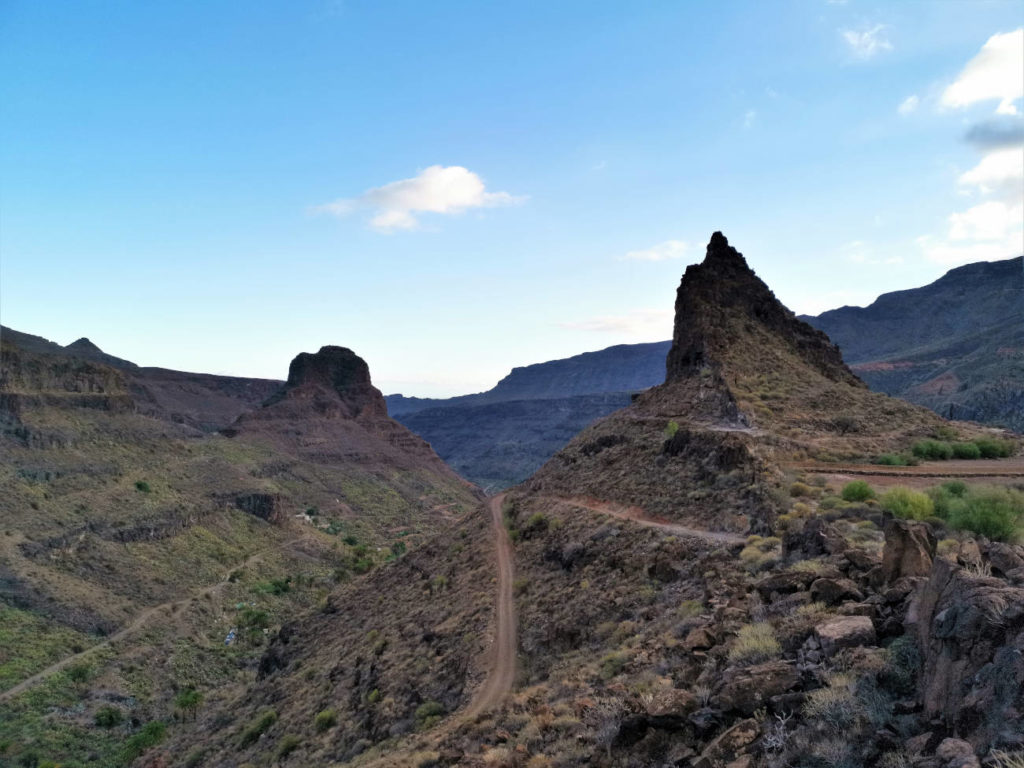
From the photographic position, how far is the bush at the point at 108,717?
39.0m

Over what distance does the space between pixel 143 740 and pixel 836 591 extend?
4022cm

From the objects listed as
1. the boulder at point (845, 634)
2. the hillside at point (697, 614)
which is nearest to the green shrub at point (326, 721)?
the hillside at point (697, 614)

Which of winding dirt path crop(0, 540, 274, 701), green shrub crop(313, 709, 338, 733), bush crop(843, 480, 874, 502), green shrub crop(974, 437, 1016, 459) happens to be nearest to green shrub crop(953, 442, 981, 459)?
green shrub crop(974, 437, 1016, 459)

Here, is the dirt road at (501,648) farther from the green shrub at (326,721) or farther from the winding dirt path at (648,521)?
the green shrub at (326,721)

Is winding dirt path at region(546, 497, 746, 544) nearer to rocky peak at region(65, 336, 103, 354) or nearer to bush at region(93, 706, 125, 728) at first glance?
bush at region(93, 706, 125, 728)

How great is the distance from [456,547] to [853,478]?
20.5 m

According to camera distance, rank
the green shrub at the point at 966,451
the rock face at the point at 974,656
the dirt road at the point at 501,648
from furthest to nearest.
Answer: the green shrub at the point at 966,451, the dirt road at the point at 501,648, the rock face at the point at 974,656

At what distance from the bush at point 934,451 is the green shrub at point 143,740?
42.6m

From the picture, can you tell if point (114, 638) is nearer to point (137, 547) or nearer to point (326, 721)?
point (137, 547)

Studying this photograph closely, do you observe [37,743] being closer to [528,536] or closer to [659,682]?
[528,536]

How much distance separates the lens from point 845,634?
30.4 ft

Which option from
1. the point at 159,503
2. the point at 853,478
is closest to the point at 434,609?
the point at 853,478

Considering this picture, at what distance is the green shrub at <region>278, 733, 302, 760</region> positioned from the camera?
890 inches

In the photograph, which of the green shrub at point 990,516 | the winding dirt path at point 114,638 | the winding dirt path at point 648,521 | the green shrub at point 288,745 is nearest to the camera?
the green shrub at point 990,516
